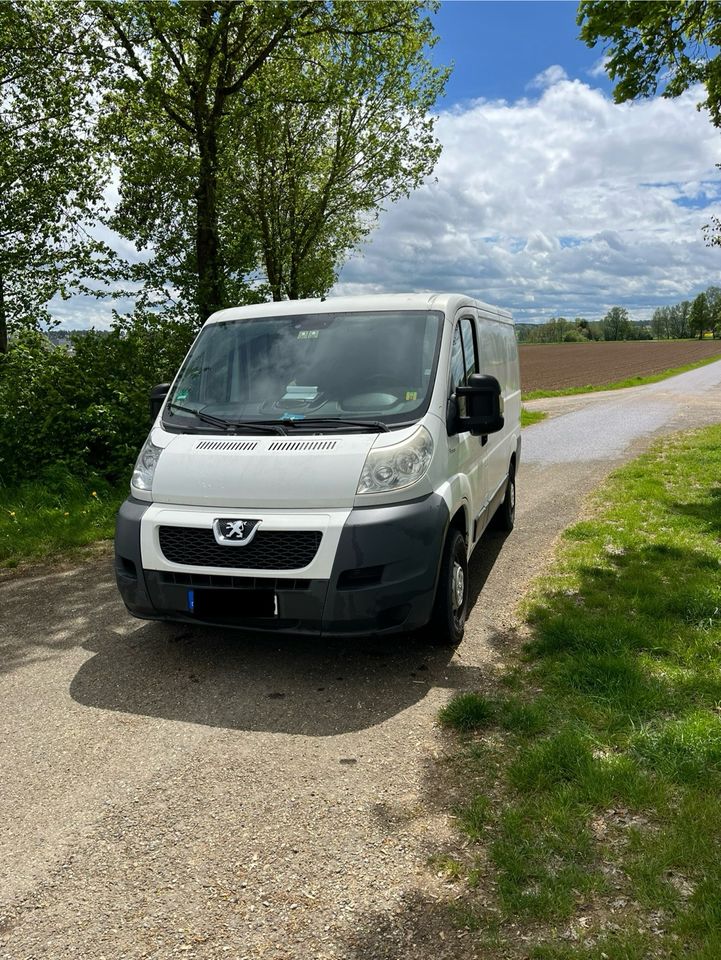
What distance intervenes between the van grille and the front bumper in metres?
0.05

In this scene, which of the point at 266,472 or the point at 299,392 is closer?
the point at 266,472

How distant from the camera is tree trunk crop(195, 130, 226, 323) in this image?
11086 millimetres

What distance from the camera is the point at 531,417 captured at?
18.9 meters

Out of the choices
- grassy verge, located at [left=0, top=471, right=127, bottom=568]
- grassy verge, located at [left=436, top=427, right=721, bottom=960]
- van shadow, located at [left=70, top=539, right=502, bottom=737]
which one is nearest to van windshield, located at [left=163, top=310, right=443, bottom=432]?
van shadow, located at [left=70, top=539, right=502, bottom=737]

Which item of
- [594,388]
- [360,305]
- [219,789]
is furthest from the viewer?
[594,388]

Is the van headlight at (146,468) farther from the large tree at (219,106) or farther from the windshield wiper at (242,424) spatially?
the large tree at (219,106)

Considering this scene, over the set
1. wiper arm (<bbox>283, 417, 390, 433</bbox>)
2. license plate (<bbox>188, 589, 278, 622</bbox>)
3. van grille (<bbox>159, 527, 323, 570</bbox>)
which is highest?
wiper arm (<bbox>283, 417, 390, 433</bbox>)

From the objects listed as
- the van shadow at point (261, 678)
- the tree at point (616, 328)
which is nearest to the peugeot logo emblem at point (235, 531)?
the van shadow at point (261, 678)

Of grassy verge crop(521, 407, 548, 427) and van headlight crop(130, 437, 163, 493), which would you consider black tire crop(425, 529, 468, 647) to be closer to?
van headlight crop(130, 437, 163, 493)

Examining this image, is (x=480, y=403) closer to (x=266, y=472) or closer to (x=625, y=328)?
(x=266, y=472)

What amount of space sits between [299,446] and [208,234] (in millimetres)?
8581

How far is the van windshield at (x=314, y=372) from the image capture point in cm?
438

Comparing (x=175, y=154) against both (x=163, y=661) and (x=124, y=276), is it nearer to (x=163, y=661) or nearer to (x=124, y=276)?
(x=124, y=276)

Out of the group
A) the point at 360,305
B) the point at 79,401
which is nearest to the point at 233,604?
the point at 360,305
